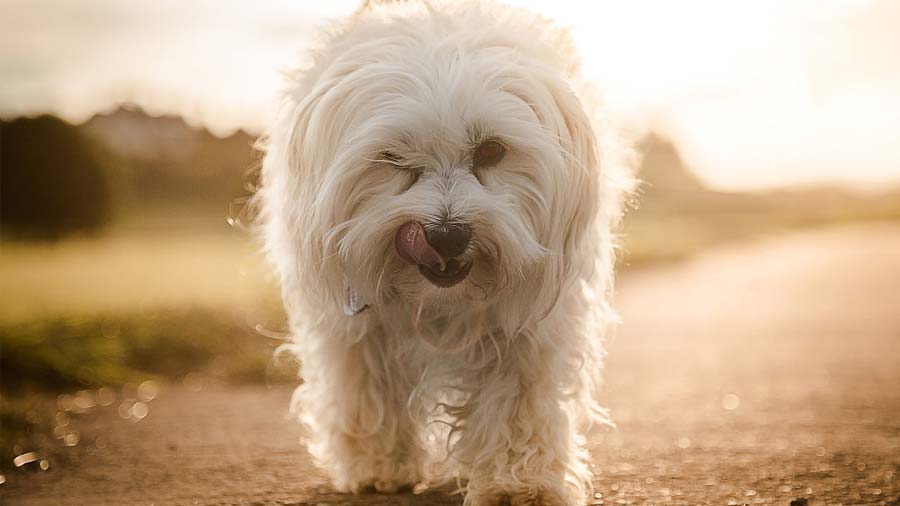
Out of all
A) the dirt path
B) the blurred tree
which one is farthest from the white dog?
the blurred tree

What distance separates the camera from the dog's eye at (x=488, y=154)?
10.8 ft

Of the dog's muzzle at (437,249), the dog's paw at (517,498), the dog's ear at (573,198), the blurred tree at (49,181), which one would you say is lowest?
the dog's paw at (517,498)

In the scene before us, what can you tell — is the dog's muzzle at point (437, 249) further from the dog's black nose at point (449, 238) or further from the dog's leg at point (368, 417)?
the dog's leg at point (368, 417)

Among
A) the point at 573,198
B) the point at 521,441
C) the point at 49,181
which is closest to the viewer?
the point at 573,198

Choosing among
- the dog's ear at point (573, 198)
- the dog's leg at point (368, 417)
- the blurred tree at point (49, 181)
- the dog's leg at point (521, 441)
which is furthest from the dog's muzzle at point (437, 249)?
the blurred tree at point (49, 181)

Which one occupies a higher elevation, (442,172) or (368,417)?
(442,172)

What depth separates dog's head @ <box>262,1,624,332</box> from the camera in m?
3.19

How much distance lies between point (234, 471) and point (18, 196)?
8.97 meters

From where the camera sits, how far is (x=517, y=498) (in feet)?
11.8

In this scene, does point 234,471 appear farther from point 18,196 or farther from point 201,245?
point 201,245

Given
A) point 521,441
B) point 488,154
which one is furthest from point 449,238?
point 521,441

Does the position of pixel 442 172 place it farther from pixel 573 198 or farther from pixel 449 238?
pixel 573 198

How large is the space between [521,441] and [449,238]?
3.25ft

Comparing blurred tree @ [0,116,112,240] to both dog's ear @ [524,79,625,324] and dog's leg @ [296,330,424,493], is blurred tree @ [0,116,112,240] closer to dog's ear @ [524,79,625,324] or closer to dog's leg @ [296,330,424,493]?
dog's leg @ [296,330,424,493]
